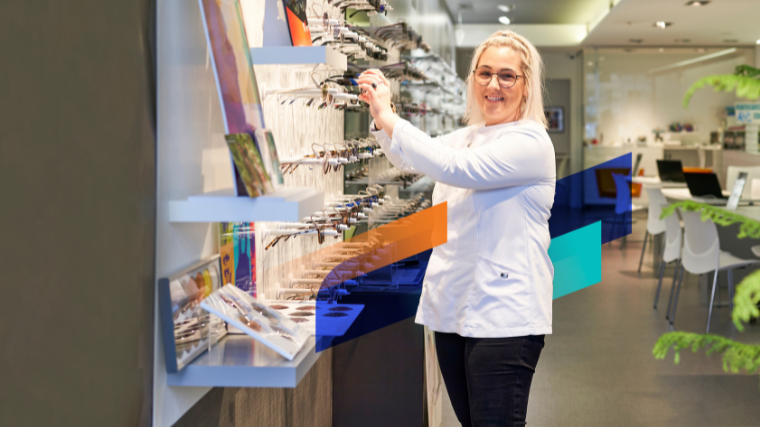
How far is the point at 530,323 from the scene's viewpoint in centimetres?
168

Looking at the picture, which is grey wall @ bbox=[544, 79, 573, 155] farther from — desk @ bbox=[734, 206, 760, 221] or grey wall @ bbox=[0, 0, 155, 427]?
grey wall @ bbox=[0, 0, 155, 427]

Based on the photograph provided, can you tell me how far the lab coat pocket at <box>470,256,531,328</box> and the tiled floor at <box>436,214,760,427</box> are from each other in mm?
1758

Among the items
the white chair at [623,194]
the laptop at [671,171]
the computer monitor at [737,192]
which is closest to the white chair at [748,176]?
the laptop at [671,171]

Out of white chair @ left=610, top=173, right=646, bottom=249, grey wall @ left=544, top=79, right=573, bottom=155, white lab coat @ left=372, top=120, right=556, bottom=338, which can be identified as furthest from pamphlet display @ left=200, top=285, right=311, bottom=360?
grey wall @ left=544, top=79, right=573, bottom=155

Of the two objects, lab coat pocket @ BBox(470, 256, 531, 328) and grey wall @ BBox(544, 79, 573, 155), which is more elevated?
grey wall @ BBox(544, 79, 573, 155)

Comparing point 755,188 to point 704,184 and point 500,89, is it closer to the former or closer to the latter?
point 704,184

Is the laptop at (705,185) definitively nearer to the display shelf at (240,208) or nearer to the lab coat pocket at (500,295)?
the lab coat pocket at (500,295)

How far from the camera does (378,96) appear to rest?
5.48 feet

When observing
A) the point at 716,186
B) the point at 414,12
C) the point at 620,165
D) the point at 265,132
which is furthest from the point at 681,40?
the point at 265,132

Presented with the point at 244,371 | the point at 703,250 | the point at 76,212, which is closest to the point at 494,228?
the point at 244,371

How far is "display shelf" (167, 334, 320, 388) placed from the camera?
1.29 metres

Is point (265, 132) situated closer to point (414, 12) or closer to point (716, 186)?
point (414, 12)

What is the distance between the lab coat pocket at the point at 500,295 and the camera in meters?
1.68
